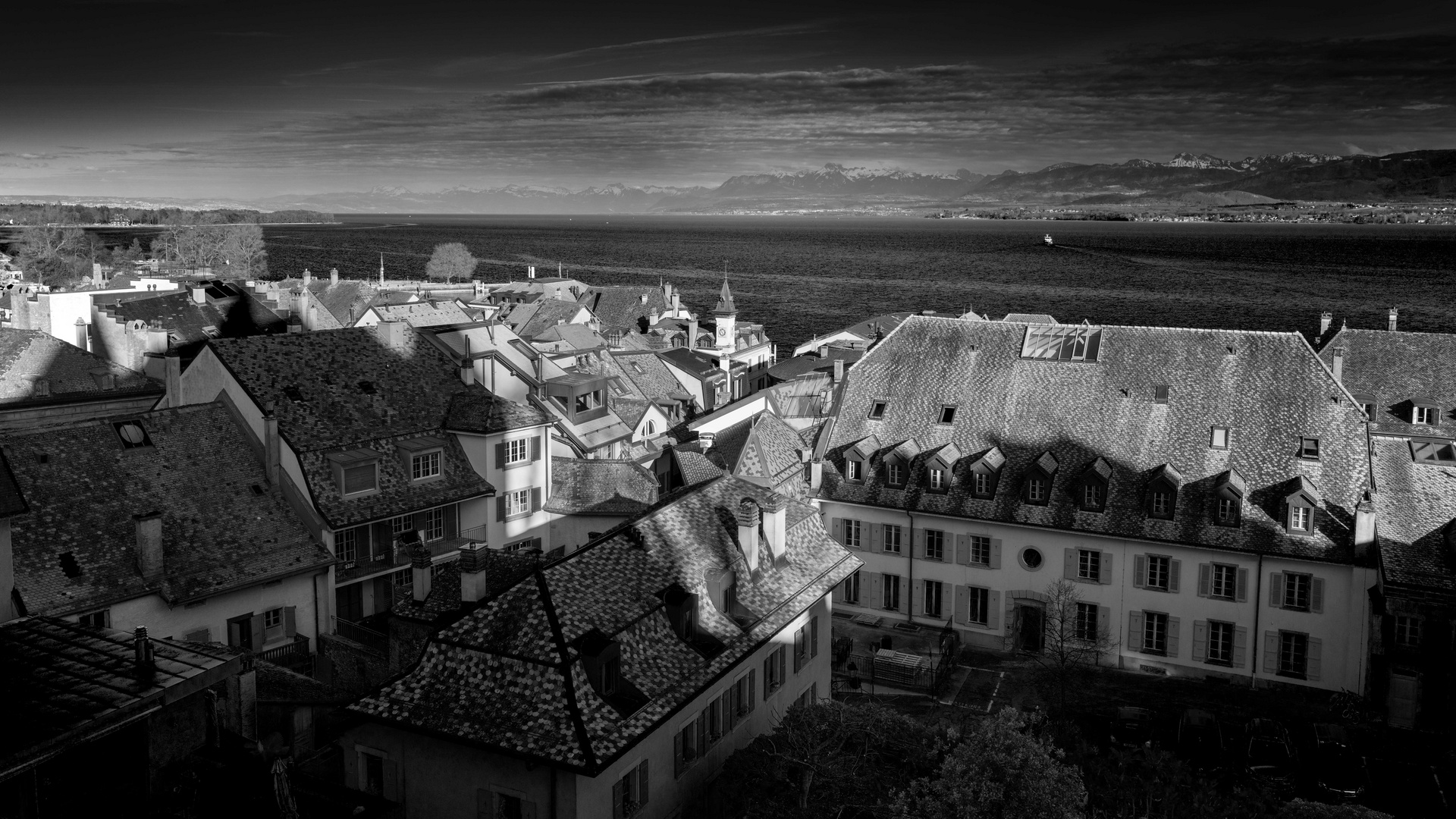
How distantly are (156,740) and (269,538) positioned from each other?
83.4ft

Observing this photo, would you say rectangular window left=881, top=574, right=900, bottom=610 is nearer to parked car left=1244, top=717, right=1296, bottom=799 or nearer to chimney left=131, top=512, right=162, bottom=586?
parked car left=1244, top=717, right=1296, bottom=799

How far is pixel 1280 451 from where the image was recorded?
2034 inches

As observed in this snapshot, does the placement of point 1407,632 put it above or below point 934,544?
below

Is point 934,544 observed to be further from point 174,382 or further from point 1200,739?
point 174,382

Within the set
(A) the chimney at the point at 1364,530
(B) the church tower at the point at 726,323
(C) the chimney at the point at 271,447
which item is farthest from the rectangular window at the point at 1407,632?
(B) the church tower at the point at 726,323

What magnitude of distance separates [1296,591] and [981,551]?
13360 mm

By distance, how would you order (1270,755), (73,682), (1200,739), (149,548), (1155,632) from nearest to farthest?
(73,682), (1270,755), (149,548), (1200,739), (1155,632)

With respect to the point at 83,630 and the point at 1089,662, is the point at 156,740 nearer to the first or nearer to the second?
the point at 83,630

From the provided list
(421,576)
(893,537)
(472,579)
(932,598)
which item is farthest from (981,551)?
(472,579)

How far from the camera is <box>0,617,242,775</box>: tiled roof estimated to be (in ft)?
60.5

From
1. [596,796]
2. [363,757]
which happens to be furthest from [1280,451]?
[363,757]

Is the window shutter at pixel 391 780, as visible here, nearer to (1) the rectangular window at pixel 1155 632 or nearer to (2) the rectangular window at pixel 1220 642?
(1) the rectangular window at pixel 1155 632

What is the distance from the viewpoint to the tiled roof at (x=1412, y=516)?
150 feet

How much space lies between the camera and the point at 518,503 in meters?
56.2
